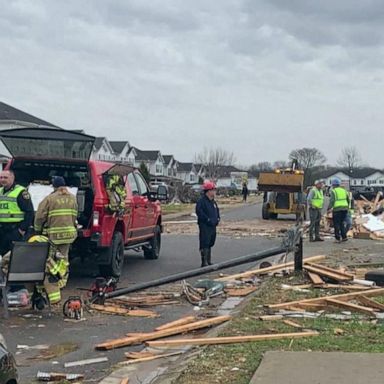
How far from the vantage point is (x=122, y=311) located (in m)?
9.52

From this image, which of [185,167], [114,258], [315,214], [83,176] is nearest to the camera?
[114,258]

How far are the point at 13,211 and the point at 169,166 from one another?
11929 cm

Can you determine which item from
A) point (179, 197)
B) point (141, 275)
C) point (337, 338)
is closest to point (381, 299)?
point (337, 338)

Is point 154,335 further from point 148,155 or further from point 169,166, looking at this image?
point 169,166

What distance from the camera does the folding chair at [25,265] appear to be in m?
9.19

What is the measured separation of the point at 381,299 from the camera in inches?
379

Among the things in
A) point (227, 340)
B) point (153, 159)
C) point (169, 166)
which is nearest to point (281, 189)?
point (227, 340)

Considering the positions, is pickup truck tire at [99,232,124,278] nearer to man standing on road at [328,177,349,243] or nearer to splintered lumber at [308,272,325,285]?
splintered lumber at [308,272,325,285]

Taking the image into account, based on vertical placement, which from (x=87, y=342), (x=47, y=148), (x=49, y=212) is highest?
(x=47, y=148)

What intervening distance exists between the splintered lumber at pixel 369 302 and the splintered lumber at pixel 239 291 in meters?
1.92

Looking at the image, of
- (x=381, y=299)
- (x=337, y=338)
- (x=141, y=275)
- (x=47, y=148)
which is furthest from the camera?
(x=141, y=275)

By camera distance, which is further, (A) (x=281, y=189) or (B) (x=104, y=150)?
(B) (x=104, y=150)

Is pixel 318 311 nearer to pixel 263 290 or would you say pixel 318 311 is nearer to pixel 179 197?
pixel 263 290

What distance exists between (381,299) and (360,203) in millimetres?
27665
